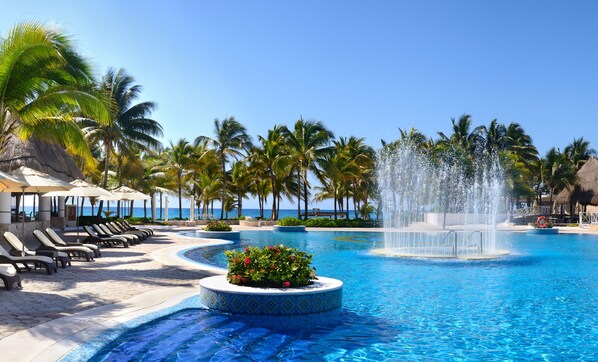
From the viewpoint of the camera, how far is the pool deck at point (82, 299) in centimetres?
636

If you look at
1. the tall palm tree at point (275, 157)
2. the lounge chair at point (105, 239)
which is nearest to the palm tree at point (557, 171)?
the tall palm tree at point (275, 157)

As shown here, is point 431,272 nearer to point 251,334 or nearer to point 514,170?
point 251,334

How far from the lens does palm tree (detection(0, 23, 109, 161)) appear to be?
43.9ft

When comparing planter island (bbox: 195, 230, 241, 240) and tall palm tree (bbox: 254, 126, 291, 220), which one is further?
tall palm tree (bbox: 254, 126, 291, 220)

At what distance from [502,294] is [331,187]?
42.8 m

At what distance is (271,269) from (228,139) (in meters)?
36.9

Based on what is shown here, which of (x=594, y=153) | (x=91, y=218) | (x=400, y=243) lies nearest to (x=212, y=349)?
(x=400, y=243)

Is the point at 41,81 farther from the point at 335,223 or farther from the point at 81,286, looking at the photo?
the point at 335,223

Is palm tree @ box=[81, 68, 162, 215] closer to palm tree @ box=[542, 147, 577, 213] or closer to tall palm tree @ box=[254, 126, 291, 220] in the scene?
tall palm tree @ box=[254, 126, 291, 220]

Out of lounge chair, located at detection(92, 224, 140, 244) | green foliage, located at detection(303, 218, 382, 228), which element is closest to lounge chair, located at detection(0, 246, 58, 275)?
lounge chair, located at detection(92, 224, 140, 244)

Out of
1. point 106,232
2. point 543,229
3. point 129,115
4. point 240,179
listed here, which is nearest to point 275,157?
point 240,179

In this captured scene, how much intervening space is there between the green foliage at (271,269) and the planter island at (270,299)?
161mm

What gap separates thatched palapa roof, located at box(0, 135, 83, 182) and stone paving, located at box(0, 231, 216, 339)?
29.5 feet

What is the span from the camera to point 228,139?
44906mm
